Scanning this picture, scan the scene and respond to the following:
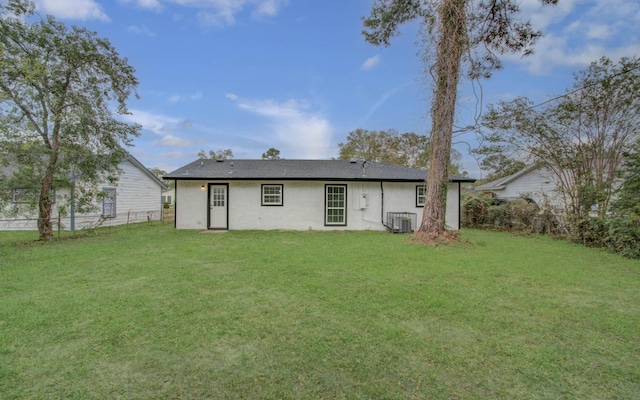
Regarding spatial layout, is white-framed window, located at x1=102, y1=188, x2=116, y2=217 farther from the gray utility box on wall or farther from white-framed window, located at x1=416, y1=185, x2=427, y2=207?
white-framed window, located at x1=416, y1=185, x2=427, y2=207

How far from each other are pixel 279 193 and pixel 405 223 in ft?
16.7

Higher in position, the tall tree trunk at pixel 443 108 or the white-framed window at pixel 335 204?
the tall tree trunk at pixel 443 108

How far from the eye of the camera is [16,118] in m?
7.98

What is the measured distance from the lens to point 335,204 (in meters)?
11.2

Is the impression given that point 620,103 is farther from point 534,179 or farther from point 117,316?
point 117,316

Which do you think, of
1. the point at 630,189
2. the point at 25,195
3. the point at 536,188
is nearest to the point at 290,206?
the point at 25,195

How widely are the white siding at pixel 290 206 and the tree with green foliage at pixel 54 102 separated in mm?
3000

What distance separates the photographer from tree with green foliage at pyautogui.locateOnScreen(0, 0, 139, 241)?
7738mm

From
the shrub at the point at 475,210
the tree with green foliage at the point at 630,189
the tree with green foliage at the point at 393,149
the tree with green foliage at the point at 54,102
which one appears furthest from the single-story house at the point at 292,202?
the tree with green foliage at the point at 393,149

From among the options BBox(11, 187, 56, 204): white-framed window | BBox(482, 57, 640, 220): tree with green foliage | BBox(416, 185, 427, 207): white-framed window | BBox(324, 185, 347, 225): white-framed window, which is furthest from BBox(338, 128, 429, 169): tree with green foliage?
BBox(11, 187, 56, 204): white-framed window

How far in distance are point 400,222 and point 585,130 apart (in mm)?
6651

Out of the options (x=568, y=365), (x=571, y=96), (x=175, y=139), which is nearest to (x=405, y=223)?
(x=571, y=96)

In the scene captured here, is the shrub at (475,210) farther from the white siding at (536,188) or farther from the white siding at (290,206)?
the white siding at (290,206)

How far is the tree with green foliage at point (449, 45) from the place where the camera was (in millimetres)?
7877
